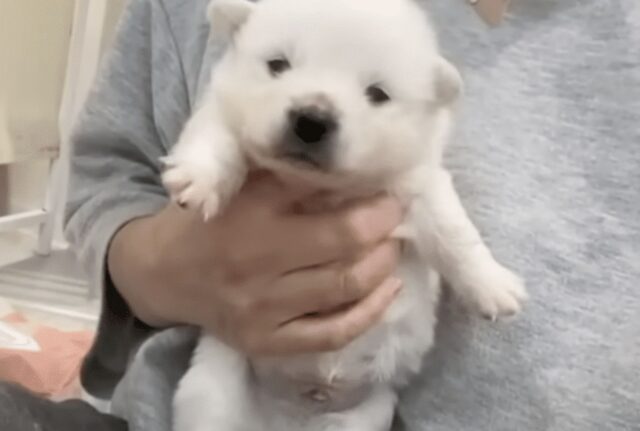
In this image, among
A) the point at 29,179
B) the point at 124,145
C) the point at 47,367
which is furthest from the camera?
the point at 29,179

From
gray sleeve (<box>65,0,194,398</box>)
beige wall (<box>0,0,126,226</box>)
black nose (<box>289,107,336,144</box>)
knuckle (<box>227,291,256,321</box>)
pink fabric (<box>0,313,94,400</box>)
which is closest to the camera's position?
black nose (<box>289,107,336,144</box>)

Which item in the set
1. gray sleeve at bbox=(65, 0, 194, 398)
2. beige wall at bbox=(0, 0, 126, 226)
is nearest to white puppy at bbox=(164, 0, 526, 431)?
gray sleeve at bbox=(65, 0, 194, 398)

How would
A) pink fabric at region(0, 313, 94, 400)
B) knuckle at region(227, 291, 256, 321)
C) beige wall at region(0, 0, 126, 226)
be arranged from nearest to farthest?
knuckle at region(227, 291, 256, 321), pink fabric at region(0, 313, 94, 400), beige wall at region(0, 0, 126, 226)

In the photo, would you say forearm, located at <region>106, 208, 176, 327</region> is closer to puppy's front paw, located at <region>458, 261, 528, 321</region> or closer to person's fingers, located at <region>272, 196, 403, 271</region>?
person's fingers, located at <region>272, 196, 403, 271</region>

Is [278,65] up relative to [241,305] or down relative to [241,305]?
up

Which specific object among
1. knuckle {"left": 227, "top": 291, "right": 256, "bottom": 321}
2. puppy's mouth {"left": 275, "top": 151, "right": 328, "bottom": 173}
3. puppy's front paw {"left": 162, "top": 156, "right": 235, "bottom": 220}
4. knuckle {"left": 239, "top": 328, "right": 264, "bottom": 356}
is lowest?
knuckle {"left": 239, "top": 328, "right": 264, "bottom": 356}

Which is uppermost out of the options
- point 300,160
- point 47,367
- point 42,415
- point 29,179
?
point 300,160

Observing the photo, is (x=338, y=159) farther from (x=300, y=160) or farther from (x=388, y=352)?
(x=388, y=352)

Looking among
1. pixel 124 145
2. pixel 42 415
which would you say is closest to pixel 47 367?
pixel 124 145
